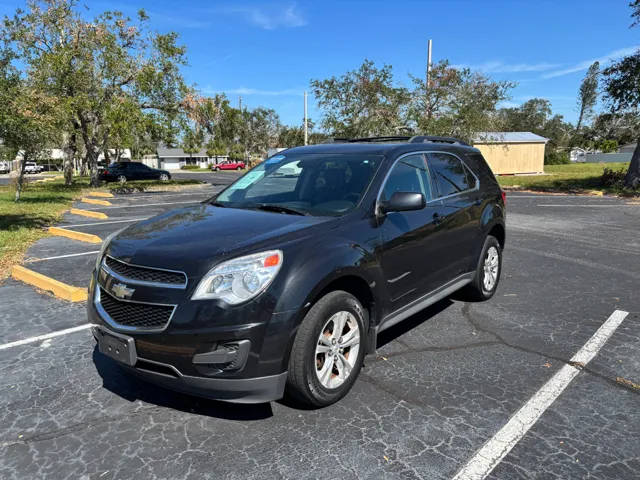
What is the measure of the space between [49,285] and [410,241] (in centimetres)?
468

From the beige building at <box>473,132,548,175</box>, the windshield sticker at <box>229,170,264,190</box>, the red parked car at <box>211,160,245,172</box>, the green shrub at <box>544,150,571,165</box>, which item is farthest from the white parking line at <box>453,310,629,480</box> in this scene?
the red parked car at <box>211,160,245,172</box>

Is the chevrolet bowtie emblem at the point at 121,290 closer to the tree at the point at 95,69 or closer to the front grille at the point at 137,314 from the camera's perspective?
the front grille at the point at 137,314

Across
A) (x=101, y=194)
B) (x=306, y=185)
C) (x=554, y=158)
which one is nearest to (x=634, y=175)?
(x=306, y=185)

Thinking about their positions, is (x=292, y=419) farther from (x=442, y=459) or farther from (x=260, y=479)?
(x=442, y=459)

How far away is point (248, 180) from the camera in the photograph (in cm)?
452

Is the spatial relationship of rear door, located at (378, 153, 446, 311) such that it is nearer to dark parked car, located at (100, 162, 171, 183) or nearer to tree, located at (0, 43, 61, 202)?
tree, located at (0, 43, 61, 202)

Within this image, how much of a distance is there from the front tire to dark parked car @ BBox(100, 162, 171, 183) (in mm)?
33502

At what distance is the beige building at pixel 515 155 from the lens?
3661cm

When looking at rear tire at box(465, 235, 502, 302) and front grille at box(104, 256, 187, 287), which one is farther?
rear tire at box(465, 235, 502, 302)

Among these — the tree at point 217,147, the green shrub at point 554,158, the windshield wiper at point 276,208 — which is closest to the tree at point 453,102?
the windshield wiper at point 276,208

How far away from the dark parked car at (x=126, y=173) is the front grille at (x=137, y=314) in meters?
33.2

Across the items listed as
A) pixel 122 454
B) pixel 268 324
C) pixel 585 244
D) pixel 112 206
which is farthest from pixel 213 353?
pixel 112 206

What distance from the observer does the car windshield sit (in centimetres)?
365

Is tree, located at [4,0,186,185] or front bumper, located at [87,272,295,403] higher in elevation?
tree, located at [4,0,186,185]
